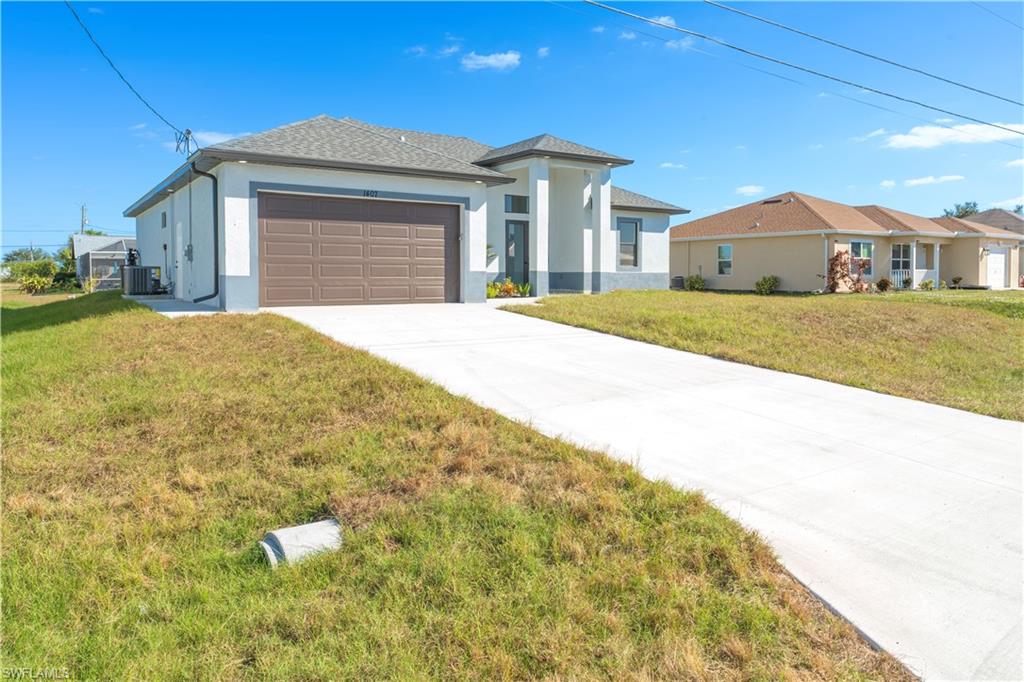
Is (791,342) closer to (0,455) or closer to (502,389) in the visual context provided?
(502,389)

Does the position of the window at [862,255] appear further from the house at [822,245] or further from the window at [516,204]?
the window at [516,204]

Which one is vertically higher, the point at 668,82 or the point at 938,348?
the point at 668,82

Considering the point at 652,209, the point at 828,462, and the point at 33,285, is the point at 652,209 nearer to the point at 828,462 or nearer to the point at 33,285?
the point at 828,462

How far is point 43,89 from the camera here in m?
16.0

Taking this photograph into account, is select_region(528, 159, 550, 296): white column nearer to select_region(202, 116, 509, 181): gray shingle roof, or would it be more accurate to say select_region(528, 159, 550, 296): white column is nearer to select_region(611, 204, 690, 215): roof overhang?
select_region(202, 116, 509, 181): gray shingle roof

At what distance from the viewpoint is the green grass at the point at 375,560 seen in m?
2.94

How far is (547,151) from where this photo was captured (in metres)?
19.5

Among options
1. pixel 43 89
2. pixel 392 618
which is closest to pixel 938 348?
pixel 392 618

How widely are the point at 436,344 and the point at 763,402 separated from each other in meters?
4.87

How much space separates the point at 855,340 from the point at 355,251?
1079 cm

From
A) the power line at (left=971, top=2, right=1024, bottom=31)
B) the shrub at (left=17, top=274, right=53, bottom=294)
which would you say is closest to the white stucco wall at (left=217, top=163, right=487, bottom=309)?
the power line at (left=971, top=2, right=1024, bottom=31)

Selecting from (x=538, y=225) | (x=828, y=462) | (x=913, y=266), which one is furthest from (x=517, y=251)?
(x=913, y=266)

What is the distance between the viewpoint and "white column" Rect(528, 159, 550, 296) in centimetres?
1986

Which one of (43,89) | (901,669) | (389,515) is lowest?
(901,669)
